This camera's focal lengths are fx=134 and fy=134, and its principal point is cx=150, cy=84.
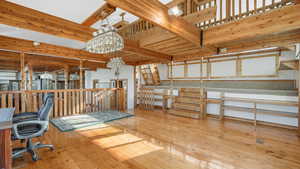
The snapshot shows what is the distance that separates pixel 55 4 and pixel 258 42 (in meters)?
4.71

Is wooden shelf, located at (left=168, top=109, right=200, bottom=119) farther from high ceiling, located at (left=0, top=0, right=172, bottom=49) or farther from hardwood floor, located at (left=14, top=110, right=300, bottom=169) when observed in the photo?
high ceiling, located at (left=0, top=0, right=172, bottom=49)

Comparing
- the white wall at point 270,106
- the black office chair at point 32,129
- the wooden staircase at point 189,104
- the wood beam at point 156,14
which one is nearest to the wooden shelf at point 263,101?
the white wall at point 270,106

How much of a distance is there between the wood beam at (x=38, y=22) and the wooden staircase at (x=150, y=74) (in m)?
4.70

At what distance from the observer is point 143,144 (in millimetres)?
2738

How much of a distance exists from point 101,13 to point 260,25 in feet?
10.3

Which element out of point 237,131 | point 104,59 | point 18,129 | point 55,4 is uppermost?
point 55,4

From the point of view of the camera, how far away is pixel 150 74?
791 centimetres

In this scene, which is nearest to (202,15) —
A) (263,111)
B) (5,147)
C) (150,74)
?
(263,111)

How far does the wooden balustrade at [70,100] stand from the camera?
3.86 m

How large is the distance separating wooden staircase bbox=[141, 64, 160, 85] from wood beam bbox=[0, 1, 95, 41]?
470 cm

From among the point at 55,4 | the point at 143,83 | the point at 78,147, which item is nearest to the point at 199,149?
the point at 78,147

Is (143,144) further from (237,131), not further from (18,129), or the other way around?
(237,131)

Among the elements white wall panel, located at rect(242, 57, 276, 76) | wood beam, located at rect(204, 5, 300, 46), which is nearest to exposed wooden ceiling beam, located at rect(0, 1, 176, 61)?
wood beam, located at rect(204, 5, 300, 46)

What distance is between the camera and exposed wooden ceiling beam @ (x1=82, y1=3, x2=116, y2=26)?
2.47 meters
